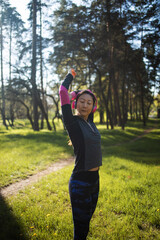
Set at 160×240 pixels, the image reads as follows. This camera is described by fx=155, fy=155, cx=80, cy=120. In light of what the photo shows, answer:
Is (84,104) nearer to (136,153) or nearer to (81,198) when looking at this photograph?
(81,198)

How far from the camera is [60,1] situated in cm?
1652

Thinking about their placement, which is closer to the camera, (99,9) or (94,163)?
(94,163)

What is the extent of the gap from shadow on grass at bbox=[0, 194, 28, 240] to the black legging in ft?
4.92

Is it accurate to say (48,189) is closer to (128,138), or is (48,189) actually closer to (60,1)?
(128,138)

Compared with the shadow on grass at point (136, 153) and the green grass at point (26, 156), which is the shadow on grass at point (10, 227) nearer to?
the green grass at point (26, 156)

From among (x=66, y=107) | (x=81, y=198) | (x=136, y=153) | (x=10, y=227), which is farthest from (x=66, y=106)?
(x=136, y=153)

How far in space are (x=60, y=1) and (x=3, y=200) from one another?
19289 mm

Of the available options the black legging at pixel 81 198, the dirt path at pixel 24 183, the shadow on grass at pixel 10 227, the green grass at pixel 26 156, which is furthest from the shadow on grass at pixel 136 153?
the black legging at pixel 81 198

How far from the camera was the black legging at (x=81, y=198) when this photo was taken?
201 centimetres

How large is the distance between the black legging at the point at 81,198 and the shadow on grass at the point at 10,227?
1500 mm

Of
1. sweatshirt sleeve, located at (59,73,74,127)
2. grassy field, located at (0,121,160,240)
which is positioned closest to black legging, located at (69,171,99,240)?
sweatshirt sleeve, located at (59,73,74,127)

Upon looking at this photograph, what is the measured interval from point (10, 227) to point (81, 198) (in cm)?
211

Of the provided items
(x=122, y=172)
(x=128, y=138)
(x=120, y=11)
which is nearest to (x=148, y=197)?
(x=122, y=172)

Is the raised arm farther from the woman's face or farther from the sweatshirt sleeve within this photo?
the woman's face
